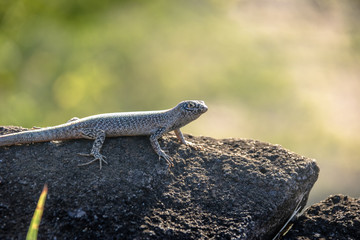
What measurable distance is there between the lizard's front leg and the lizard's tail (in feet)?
3.89

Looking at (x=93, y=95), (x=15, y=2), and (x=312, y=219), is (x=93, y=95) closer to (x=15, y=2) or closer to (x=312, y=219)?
(x=15, y=2)

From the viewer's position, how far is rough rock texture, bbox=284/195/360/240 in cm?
493

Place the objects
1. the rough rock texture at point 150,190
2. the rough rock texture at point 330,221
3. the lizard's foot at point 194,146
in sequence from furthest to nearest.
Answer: the lizard's foot at point 194,146, the rough rock texture at point 330,221, the rough rock texture at point 150,190

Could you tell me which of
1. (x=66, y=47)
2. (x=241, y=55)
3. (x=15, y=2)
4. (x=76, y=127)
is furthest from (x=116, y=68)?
(x=76, y=127)

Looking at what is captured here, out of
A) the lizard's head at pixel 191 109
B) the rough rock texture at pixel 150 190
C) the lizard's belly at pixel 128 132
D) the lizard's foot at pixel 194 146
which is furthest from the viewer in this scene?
the lizard's head at pixel 191 109

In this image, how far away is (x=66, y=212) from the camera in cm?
441

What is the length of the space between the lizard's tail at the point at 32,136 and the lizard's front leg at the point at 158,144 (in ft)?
3.89

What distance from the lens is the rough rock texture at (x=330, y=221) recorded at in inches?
194

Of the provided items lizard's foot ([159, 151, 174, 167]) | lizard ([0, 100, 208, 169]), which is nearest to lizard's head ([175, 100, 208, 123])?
lizard ([0, 100, 208, 169])

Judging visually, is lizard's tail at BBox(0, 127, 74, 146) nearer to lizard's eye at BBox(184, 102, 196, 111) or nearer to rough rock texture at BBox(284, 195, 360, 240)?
lizard's eye at BBox(184, 102, 196, 111)

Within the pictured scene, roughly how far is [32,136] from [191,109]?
2219 millimetres

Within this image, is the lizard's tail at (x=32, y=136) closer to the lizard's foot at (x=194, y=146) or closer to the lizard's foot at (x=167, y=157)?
the lizard's foot at (x=167, y=157)

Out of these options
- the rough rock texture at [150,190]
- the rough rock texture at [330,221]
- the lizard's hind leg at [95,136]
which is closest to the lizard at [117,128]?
the lizard's hind leg at [95,136]

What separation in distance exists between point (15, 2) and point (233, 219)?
9.12m
